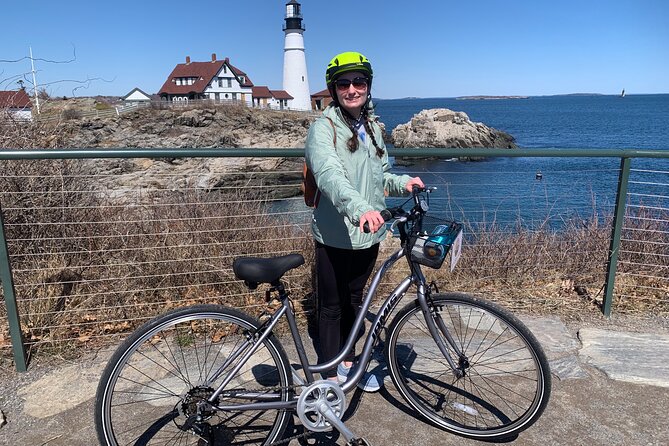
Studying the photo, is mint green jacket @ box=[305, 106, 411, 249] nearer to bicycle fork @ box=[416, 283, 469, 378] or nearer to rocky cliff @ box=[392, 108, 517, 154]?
bicycle fork @ box=[416, 283, 469, 378]

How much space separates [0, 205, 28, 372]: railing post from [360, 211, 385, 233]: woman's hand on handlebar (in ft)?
8.04

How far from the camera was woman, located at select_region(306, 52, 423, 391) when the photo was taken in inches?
90.7

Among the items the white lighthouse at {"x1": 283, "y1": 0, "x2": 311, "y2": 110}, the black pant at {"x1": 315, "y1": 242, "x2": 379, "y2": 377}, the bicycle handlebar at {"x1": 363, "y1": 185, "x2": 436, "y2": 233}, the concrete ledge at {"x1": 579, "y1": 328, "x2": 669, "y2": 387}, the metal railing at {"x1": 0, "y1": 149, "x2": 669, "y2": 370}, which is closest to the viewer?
the bicycle handlebar at {"x1": 363, "y1": 185, "x2": 436, "y2": 233}

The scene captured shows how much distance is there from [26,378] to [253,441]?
1.78 metres

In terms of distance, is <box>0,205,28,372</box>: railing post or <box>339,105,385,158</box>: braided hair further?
<box>0,205,28,372</box>: railing post

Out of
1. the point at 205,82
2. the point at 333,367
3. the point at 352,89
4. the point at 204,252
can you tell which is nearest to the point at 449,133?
the point at 205,82

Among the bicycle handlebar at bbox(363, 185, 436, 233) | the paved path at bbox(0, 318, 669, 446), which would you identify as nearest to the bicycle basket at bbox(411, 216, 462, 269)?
the bicycle handlebar at bbox(363, 185, 436, 233)

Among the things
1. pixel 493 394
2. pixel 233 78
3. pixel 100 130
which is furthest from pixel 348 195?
pixel 233 78

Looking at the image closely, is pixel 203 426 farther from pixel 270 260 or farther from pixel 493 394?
pixel 493 394

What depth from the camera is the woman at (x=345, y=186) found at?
7.56 feet

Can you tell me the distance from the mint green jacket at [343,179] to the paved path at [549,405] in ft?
3.58

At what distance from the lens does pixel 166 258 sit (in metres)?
4.48

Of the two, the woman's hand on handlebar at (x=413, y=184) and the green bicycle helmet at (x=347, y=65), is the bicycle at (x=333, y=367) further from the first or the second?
the green bicycle helmet at (x=347, y=65)

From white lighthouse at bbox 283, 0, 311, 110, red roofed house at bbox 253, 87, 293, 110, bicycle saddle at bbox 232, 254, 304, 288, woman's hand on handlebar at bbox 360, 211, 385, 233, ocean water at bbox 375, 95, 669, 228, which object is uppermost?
white lighthouse at bbox 283, 0, 311, 110
